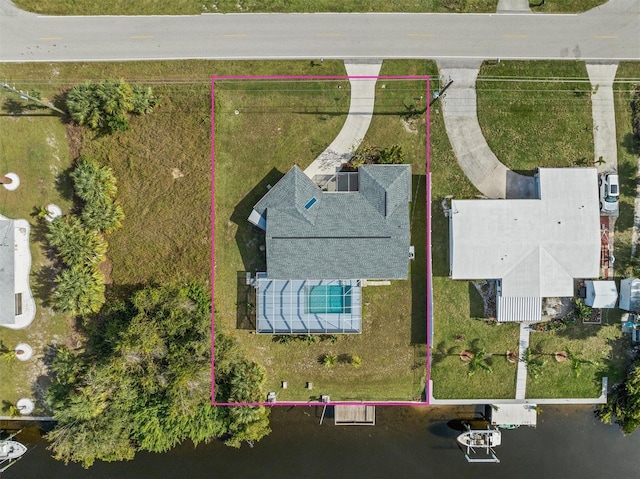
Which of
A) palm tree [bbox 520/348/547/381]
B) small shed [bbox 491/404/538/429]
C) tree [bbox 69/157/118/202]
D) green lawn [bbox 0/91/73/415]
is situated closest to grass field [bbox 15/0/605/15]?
green lawn [bbox 0/91/73/415]

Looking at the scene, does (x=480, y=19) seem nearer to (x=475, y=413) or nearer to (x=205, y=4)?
(x=205, y=4)

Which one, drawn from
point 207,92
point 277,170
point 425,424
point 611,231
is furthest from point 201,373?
point 611,231

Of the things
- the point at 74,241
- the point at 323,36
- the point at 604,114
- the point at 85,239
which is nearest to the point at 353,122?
the point at 323,36

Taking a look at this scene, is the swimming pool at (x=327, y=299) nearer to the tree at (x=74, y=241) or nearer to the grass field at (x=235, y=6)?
the tree at (x=74, y=241)

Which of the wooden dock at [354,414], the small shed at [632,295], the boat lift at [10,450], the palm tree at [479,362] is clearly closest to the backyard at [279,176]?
the palm tree at [479,362]

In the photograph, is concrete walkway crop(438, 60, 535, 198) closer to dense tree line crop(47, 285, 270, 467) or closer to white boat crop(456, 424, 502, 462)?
white boat crop(456, 424, 502, 462)

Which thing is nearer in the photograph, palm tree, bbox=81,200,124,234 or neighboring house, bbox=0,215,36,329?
neighboring house, bbox=0,215,36,329
